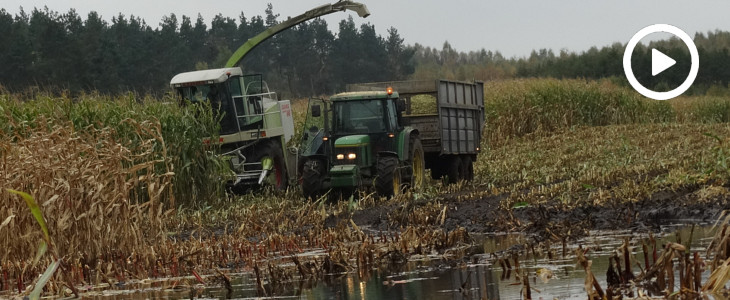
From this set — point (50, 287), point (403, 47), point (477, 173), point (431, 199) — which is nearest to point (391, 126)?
point (431, 199)

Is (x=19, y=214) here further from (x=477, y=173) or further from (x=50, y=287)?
(x=477, y=173)

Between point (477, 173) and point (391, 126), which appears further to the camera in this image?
point (477, 173)

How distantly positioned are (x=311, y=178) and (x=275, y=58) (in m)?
69.4

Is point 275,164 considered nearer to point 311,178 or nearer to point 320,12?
point 311,178

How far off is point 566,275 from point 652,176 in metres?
8.70

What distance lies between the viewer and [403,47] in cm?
8781

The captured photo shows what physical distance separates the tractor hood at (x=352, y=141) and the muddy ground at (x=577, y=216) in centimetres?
238

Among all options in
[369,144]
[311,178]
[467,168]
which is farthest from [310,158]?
[467,168]

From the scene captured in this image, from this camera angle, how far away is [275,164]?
20344 mm

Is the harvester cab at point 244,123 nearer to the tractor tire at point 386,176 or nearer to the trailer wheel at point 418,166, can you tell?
the trailer wheel at point 418,166

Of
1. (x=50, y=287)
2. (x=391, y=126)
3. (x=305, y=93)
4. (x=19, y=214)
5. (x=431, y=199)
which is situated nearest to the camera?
(x=50, y=287)

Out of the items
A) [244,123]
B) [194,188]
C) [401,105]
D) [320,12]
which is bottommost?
[194,188]

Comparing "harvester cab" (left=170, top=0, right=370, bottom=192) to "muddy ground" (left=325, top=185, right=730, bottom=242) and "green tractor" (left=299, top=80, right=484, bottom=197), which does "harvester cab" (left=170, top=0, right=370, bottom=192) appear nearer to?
"green tractor" (left=299, top=80, right=484, bottom=197)

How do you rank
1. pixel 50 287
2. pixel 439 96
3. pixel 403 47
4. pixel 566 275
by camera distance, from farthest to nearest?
pixel 403 47 < pixel 439 96 < pixel 50 287 < pixel 566 275
